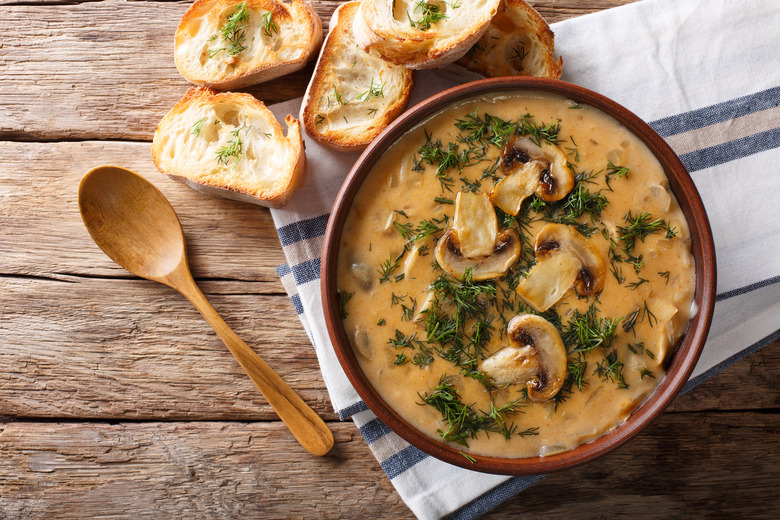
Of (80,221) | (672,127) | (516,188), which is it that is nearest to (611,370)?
(516,188)

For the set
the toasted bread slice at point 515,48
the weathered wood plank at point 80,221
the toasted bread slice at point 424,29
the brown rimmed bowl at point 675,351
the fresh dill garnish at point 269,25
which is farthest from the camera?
the weathered wood plank at point 80,221

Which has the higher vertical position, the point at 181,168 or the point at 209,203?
the point at 181,168

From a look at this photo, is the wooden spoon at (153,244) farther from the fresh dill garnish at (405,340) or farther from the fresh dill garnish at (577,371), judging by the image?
the fresh dill garnish at (577,371)

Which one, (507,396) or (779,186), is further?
(779,186)

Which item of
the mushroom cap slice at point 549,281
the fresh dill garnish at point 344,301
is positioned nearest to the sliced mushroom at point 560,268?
the mushroom cap slice at point 549,281

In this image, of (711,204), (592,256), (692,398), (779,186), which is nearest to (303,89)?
(592,256)

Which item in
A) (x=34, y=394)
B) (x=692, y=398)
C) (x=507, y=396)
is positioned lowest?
(x=34, y=394)

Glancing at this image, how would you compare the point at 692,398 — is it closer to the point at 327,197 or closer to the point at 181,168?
the point at 327,197

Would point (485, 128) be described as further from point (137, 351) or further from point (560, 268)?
point (137, 351)

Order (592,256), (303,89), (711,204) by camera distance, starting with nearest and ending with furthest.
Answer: (592,256)
(711,204)
(303,89)
